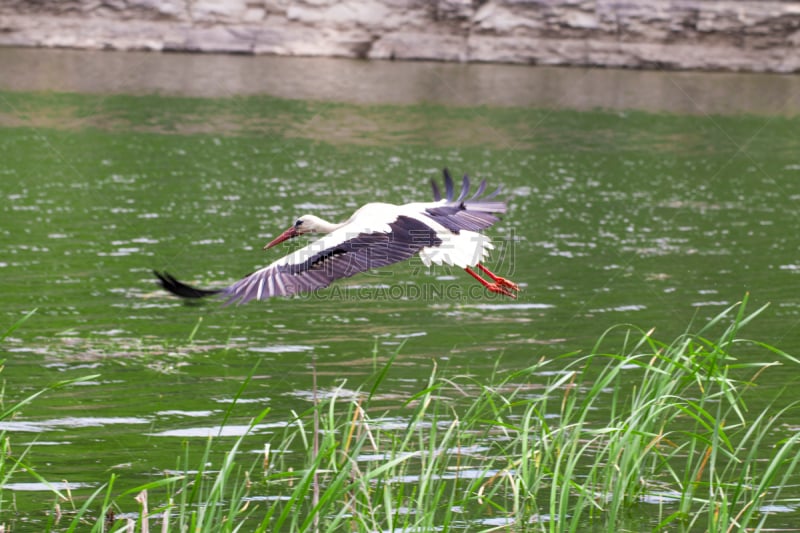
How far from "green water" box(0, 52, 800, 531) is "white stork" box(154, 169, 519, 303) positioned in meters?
0.66

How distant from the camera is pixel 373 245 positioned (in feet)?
24.5

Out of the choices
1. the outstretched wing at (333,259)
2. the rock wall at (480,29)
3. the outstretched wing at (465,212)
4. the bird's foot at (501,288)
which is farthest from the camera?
the rock wall at (480,29)

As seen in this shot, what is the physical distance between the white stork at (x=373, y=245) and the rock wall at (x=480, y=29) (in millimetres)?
33985

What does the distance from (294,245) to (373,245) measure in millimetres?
6148

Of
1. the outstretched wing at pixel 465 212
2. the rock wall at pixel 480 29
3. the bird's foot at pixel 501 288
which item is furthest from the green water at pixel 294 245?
the rock wall at pixel 480 29

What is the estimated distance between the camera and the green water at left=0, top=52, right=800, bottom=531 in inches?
361

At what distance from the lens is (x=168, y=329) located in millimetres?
11266

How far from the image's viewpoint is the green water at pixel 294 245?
917 cm

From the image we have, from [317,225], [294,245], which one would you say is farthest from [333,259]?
[294,245]

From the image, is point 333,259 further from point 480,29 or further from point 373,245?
point 480,29

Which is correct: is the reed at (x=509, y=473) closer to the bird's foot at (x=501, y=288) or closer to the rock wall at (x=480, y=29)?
the bird's foot at (x=501, y=288)

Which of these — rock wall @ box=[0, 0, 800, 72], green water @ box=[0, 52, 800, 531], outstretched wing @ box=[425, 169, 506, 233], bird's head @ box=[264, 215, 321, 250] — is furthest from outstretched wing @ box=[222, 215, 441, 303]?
rock wall @ box=[0, 0, 800, 72]

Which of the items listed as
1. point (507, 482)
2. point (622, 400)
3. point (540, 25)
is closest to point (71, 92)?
point (540, 25)

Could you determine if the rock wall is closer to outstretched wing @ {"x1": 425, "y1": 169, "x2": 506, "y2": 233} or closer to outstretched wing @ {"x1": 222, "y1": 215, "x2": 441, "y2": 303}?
outstretched wing @ {"x1": 425, "y1": 169, "x2": 506, "y2": 233}
